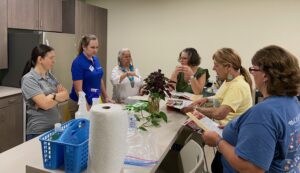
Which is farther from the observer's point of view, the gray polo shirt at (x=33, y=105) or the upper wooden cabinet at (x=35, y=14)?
the upper wooden cabinet at (x=35, y=14)

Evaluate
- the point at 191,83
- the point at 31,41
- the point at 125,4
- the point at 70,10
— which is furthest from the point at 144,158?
the point at 125,4

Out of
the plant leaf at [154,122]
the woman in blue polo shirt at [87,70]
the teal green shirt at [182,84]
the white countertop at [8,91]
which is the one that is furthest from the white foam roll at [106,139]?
the white countertop at [8,91]

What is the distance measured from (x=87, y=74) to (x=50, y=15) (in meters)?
1.59

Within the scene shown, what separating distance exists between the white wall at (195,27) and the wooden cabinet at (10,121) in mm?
2172

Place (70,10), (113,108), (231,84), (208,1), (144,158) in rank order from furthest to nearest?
1. (208,1)
2. (70,10)
3. (231,84)
4. (144,158)
5. (113,108)

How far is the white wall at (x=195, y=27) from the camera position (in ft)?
13.8

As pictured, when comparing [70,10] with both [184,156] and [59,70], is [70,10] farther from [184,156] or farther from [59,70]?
[184,156]

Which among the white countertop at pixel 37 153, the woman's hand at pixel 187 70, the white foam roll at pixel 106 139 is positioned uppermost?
the woman's hand at pixel 187 70

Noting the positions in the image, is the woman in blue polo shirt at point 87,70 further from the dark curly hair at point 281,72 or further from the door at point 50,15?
the dark curly hair at point 281,72

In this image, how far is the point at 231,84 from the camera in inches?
73.9

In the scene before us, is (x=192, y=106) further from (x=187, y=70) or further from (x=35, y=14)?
(x=35, y=14)

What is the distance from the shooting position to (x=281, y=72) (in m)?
1.11

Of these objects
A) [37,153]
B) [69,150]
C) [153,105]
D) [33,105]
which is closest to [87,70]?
[33,105]

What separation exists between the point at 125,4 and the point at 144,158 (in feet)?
13.4
